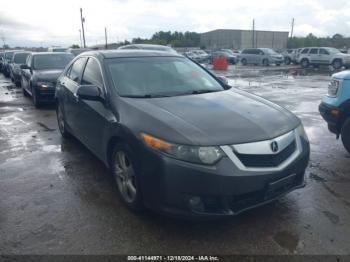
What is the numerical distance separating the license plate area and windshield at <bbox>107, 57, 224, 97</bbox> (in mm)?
1539

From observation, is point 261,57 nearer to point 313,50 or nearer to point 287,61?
point 287,61

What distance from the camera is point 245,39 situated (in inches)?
3413

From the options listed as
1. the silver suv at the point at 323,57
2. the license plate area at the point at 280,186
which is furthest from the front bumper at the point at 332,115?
the silver suv at the point at 323,57

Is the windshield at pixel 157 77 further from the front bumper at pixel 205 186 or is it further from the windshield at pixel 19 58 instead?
the windshield at pixel 19 58

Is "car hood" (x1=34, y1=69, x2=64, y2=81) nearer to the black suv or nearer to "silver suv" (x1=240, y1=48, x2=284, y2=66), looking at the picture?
the black suv

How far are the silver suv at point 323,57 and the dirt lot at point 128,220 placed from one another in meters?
24.7

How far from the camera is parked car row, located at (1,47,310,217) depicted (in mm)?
2863

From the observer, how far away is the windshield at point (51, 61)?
10719mm

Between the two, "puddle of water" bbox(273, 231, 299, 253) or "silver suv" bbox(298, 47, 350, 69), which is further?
"silver suv" bbox(298, 47, 350, 69)

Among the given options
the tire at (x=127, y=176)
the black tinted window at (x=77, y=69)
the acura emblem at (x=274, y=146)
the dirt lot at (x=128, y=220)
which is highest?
the black tinted window at (x=77, y=69)

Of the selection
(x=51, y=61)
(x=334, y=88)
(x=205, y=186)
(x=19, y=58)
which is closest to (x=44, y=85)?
(x=51, y=61)

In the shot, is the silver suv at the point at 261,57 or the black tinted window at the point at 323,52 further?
the silver suv at the point at 261,57

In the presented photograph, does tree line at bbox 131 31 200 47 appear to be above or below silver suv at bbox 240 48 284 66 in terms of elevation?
above

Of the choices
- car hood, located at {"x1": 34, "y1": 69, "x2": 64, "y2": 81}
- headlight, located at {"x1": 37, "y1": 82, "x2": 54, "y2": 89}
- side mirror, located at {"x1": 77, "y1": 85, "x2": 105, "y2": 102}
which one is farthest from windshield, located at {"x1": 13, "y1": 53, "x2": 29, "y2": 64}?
side mirror, located at {"x1": 77, "y1": 85, "x2": 105, "y2": 102}
